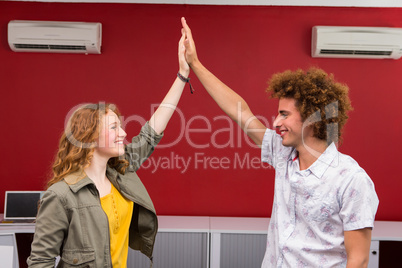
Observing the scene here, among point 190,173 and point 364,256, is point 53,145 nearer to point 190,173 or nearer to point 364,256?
point 190,173

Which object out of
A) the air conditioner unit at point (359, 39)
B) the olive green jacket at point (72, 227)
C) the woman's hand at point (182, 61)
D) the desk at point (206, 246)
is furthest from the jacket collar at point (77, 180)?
the air conditioner unit at point (359, 39)

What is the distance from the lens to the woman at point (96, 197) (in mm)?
1716

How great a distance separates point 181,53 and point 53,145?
7.45 ft

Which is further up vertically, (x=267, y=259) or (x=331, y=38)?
(x=331, y=38)

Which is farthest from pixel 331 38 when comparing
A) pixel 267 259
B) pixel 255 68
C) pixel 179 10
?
pixel 267 259

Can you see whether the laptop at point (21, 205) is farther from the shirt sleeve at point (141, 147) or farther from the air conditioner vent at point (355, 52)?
the air conditioner vent at point (355, 52)

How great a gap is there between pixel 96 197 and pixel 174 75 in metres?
2.31

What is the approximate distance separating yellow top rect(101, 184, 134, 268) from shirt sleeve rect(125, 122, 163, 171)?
0.21 metres

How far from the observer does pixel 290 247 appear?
70.6 inches

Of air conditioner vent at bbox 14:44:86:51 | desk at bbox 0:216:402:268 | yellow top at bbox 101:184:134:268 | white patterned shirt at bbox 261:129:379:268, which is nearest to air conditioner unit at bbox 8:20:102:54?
air conditioner vent at bbox 14:44:86:51

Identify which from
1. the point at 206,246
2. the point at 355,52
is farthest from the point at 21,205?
the point at 355,52

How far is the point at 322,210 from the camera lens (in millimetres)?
1736

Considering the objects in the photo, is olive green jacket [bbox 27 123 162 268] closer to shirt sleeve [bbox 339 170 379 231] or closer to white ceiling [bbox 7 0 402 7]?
shirt sleeve [bbox 339 170 379 231]

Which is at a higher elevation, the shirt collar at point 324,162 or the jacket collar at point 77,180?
the shirt collar at point 324,162
